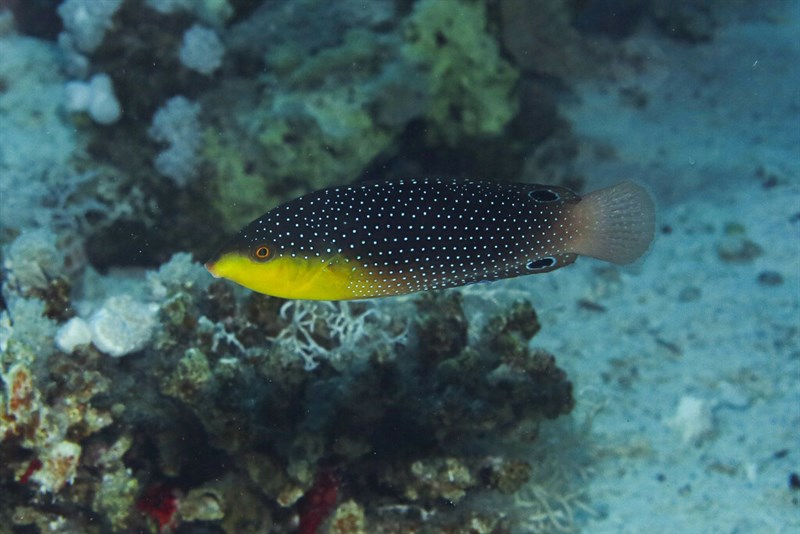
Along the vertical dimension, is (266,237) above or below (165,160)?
above

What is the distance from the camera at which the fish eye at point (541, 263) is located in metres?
3.33

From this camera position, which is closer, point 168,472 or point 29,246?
point 168,472

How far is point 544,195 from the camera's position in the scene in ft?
10.9

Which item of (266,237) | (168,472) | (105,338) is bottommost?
(168,472)

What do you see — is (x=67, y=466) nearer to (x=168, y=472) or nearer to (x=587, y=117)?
(x=168, y=472)

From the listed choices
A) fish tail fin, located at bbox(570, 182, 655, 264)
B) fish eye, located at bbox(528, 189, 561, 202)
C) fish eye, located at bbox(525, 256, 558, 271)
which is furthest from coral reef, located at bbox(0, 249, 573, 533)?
fish eye, located at bbox(528, 189, 561, 202)

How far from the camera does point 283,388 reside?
449 cm

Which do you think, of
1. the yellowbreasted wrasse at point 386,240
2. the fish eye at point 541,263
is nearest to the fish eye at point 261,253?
the yellowbreasted wrasse at point 386,240

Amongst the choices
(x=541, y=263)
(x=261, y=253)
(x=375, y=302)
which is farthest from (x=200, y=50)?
(x=541, y=263)

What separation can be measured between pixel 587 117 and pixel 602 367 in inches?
235

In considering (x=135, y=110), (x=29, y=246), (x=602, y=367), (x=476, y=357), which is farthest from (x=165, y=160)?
(x=602, y=367)

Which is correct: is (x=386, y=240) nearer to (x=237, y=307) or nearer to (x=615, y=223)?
(x=615, y=223)

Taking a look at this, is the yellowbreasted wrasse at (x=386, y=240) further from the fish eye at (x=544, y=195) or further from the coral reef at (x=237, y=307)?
the coral reef at (x=237, y=307)

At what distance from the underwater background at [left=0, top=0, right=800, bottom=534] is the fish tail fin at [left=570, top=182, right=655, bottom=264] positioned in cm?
60
